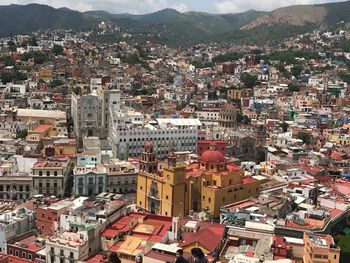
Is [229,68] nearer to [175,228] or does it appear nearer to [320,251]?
[175,228]

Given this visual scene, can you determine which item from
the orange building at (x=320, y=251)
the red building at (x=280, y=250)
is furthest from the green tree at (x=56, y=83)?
the orange building at (x=320, y=251)

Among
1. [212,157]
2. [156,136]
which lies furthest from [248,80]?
[212,157]

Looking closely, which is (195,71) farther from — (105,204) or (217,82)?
(105,204)

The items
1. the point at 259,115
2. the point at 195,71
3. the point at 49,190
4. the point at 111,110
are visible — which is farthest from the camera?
the point at 195,71

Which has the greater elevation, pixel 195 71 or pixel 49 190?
pixel 195 71

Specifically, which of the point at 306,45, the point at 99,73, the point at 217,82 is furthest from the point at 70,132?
the point at 306,45

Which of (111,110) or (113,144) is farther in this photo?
(111,110)
